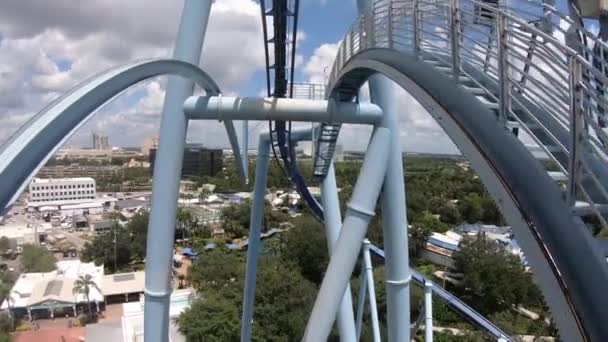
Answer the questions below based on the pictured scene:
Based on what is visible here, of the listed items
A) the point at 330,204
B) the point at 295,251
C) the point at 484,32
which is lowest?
the point at 295,251

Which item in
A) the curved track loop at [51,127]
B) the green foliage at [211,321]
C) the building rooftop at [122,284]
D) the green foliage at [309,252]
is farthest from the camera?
the green foliage at [309,252]

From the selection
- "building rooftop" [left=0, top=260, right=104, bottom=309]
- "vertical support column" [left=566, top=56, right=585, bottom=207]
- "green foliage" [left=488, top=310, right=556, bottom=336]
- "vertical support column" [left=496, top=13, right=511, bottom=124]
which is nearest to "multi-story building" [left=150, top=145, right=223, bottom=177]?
"building rooftop" [left=0, top=260, right=104, bottom=309]

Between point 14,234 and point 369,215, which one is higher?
point 369,215

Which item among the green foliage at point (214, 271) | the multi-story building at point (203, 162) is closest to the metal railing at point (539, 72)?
the green foliage at point (214, 271)

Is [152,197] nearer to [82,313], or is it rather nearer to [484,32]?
[484,32]

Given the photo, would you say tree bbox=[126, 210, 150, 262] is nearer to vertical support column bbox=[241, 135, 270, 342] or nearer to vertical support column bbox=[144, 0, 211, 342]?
vertical support column bbox=[241, 135, 270, 342]

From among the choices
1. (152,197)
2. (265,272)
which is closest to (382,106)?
(152,197)

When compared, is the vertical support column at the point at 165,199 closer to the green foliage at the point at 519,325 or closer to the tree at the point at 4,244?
the green foliage at the point at 519,325

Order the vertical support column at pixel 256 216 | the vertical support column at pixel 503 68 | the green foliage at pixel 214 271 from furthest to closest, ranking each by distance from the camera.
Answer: the green foliage at pixel 214 271, the vertical support column at pixel 256 216, the vertical support column at pixel 503 68
